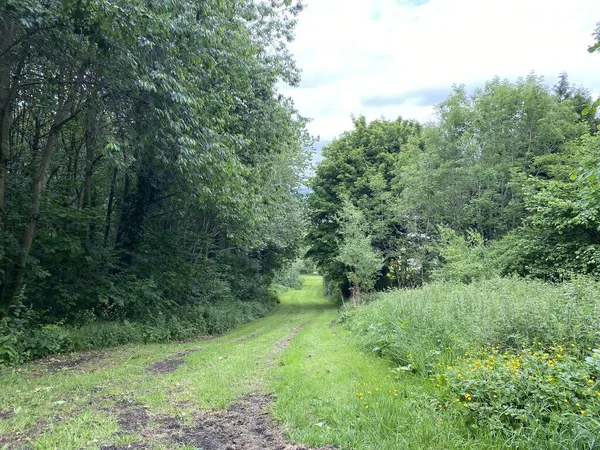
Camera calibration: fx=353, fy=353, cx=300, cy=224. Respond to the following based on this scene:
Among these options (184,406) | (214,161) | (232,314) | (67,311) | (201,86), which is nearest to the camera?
(184,406)

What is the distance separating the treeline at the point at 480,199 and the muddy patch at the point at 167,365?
986 cm

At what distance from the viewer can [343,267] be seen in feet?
77.5

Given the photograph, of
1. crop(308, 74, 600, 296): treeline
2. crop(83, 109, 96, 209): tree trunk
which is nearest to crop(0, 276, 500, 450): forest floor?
crop(83, 109, 96, 209): tree trunk

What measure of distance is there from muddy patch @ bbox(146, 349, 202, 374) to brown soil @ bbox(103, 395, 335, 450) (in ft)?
7.00

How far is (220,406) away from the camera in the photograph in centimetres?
447

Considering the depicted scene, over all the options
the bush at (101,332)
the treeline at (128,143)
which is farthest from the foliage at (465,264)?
the bush at (101,332)

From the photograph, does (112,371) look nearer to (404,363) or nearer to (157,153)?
(157,153)

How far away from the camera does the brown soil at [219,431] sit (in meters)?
3.42

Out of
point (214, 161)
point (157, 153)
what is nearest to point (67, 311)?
point (157, 153)

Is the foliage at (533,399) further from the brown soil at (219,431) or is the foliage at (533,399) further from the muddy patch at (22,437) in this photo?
the muddy patch at (22,437)

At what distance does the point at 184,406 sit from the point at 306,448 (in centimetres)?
187

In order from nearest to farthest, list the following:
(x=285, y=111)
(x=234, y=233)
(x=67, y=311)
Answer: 1. (x=67, y=311)
2. (x=285, y=111)
3. (x=234, y=233)

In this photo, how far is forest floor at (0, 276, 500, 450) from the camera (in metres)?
3.39

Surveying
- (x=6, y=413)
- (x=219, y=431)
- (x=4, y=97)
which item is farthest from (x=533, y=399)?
(x=4, y=97)
